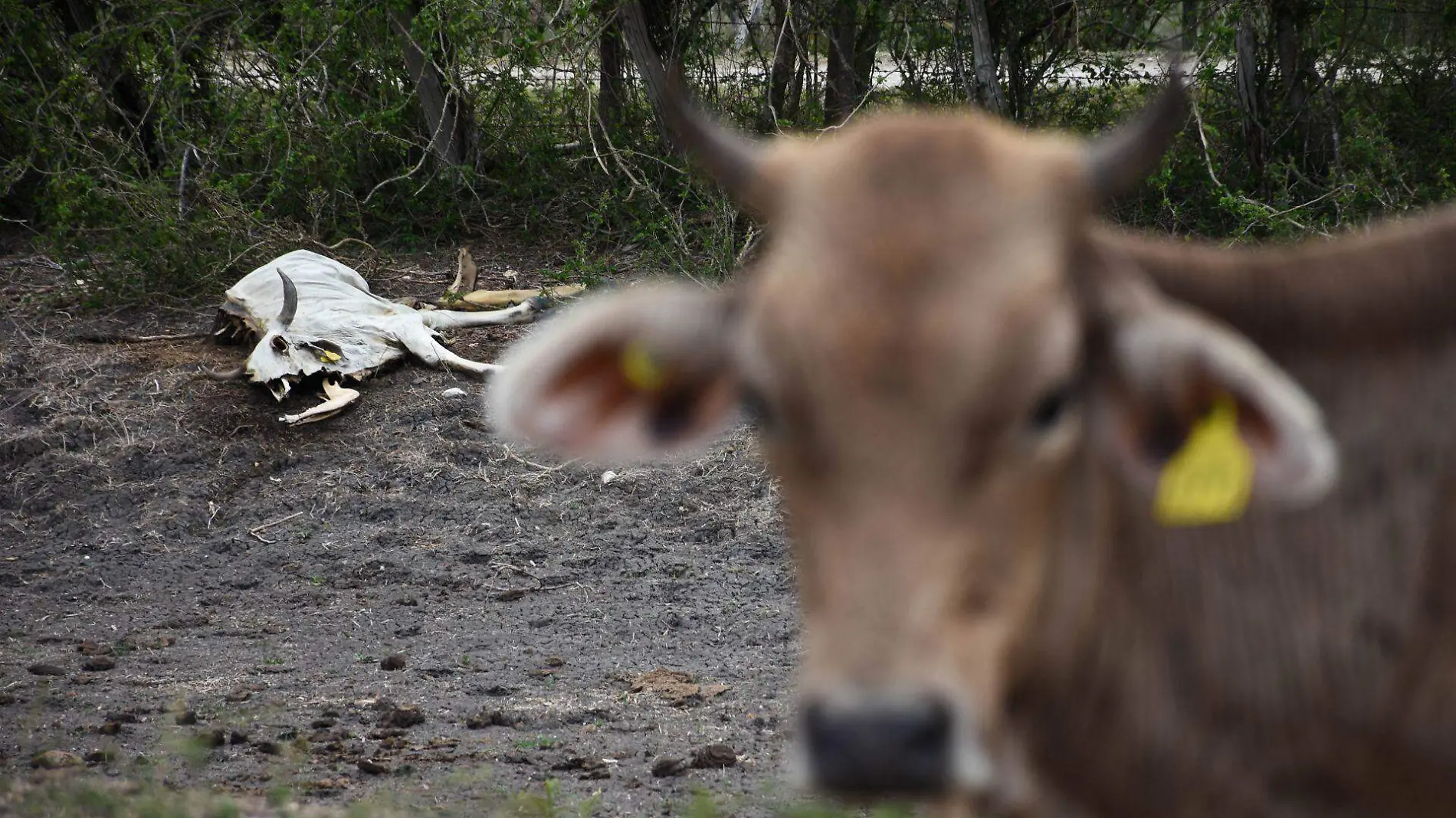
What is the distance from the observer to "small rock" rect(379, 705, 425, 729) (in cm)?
484

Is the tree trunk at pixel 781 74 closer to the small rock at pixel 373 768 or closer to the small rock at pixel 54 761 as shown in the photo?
the small rock at pixel 373 768

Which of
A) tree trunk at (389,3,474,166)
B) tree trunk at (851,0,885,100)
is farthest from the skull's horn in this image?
tree trunk at (851,0,885,100)

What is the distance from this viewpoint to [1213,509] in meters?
2.03

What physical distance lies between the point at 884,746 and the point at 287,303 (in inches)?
295

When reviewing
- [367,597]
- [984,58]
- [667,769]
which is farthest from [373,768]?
[984,58]

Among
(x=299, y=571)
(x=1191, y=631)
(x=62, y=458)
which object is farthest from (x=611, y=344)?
(x=62, y=458)

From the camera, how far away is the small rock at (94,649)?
5.68 metres

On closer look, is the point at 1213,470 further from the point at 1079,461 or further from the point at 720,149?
the point at 720,149

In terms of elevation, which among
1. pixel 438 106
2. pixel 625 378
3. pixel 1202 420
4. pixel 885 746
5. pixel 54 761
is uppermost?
pixel 438 106

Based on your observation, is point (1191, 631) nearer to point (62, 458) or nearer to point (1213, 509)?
point (1213, 509)

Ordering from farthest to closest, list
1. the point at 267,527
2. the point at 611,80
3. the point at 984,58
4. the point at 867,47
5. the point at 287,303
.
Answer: the point at 611,80, the point at 867,47, the point at 984,58, the point at 287,303, the point at 267,527

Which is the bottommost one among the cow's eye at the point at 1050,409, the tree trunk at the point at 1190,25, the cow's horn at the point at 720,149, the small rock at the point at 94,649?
the small rock at the point at 94,649

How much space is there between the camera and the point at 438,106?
10.5 m

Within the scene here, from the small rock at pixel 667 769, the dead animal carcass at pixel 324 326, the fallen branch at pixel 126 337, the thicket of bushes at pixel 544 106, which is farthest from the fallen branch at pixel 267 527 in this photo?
the small rock at pixel 667 769
